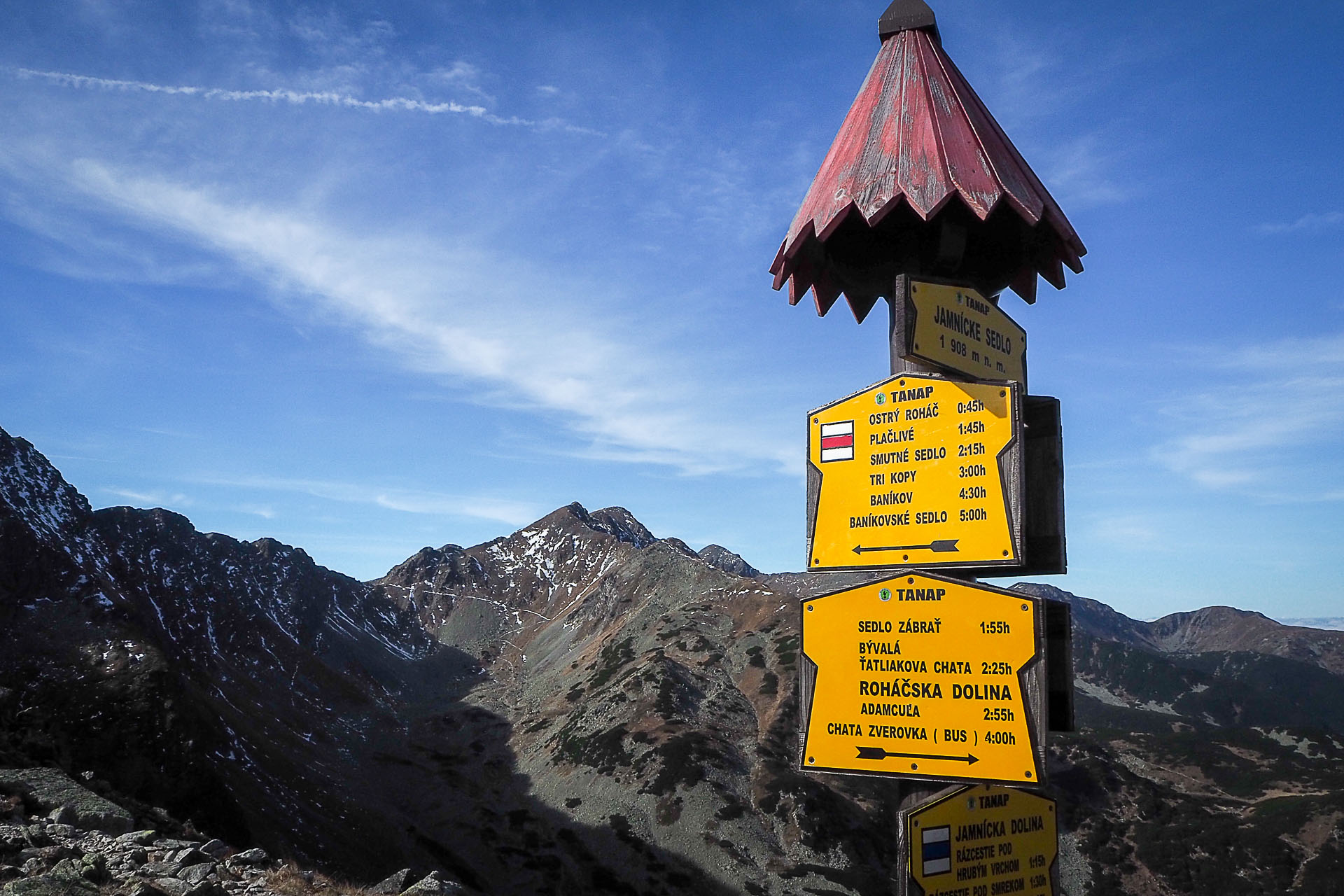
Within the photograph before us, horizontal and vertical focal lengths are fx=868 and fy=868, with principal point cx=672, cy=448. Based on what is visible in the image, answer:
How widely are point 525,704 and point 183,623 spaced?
193ft

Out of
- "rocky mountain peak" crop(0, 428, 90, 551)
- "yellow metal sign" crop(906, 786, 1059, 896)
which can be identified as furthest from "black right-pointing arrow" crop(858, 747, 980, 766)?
"rocky mountain peak" crop(0, 428, 90, 551)

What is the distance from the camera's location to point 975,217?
7027 millimetres

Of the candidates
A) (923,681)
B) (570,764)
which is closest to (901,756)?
(923,681)

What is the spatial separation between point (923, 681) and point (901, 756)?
0.55 metres

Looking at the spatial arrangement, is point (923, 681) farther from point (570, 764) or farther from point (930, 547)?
point (570, 764)

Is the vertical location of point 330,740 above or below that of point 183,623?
below

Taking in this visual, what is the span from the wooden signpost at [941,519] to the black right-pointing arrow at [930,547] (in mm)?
13

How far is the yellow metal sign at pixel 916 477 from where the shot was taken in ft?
19.7

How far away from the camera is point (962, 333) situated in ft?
21.9

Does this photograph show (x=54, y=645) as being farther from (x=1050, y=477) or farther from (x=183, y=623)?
(x=1050, y=477)

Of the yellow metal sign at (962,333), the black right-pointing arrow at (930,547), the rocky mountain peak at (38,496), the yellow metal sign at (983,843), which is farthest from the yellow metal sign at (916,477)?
the rocky mountain peak at (38,496)

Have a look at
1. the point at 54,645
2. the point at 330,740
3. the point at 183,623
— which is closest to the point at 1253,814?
the point at 330,740

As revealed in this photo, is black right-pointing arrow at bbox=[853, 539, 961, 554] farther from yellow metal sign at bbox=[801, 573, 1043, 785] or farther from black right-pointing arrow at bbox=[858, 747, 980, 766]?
black right-pointing arrow at bbox=[858, 747, 980, 766]

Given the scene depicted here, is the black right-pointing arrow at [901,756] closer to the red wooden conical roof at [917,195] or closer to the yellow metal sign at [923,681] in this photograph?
the yellow metal sign at [923,681]
